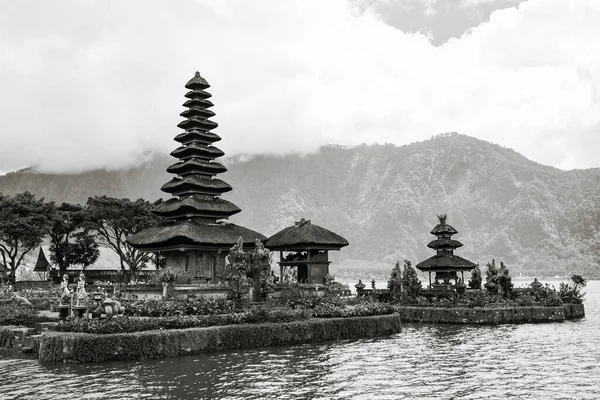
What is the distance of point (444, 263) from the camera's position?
59.3m

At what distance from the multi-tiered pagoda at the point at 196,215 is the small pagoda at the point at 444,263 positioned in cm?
1797

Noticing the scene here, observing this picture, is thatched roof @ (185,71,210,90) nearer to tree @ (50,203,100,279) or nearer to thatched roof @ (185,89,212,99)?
thatched roof @ (185,89,212,99)

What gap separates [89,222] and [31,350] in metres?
41.5

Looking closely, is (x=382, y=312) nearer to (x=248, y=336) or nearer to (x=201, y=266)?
(x=248, y=336)

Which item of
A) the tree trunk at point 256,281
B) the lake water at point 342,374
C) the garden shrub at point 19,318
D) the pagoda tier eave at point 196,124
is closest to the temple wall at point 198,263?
the tree trunk at point 256,281

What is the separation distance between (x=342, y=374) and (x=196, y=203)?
32299 millimetres

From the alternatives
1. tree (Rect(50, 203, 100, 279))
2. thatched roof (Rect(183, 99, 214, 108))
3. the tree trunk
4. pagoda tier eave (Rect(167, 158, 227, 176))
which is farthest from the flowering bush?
tree (Rect(50, 203, 100, 279))

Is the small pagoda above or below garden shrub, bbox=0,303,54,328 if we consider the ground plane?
above

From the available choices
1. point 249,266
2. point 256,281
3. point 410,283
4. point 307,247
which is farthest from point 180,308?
point 410,283

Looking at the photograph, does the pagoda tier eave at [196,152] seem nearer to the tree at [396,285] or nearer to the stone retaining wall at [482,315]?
the tree at [396,285]

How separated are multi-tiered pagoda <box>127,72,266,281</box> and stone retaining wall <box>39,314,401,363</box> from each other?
12813 millimetres

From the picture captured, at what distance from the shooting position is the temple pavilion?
51.3 m

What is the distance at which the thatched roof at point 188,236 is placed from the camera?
163 feet

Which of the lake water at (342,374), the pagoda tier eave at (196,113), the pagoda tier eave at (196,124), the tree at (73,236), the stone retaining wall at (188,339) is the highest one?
the pagoda tier eave at (196,113)
